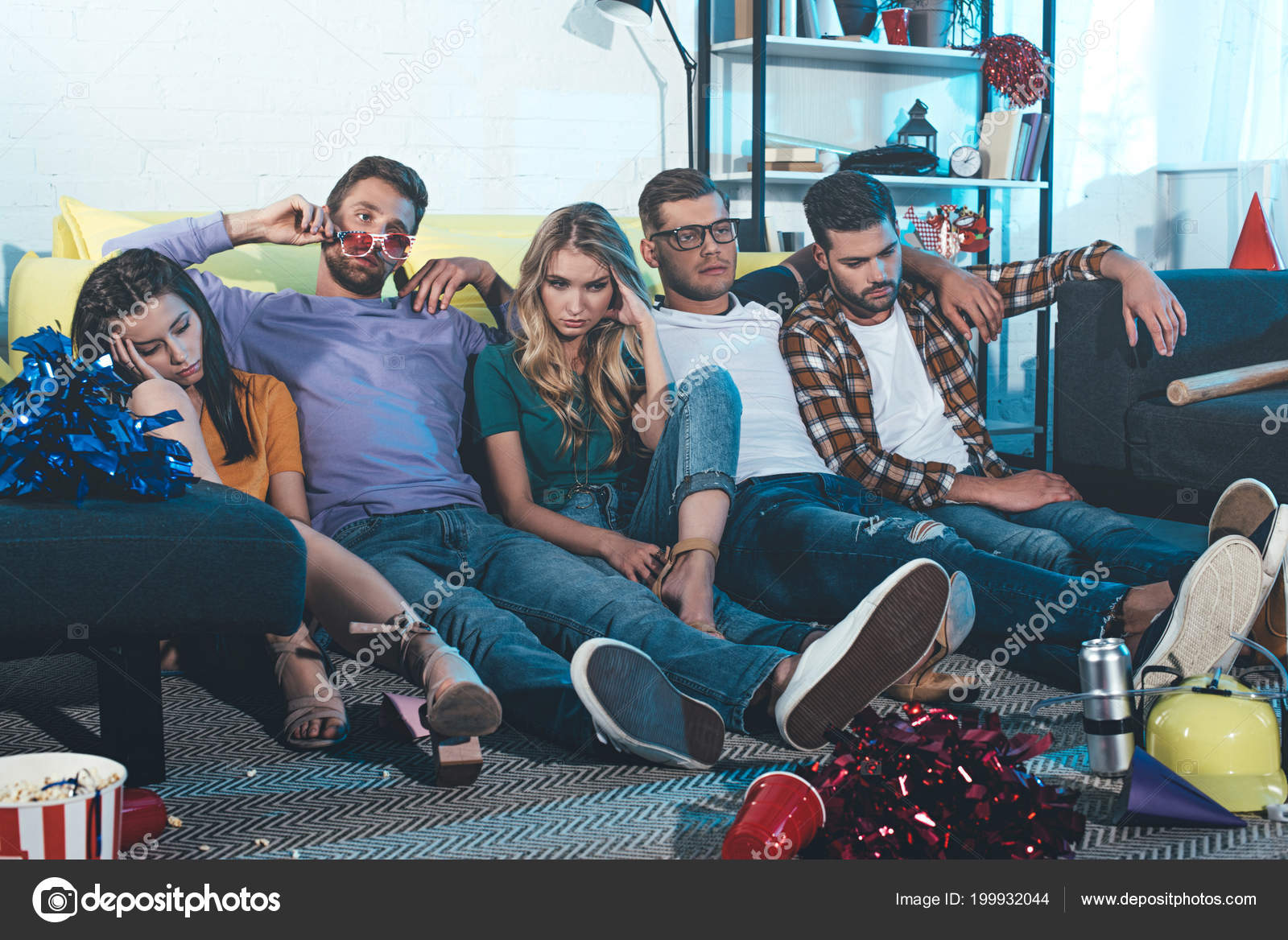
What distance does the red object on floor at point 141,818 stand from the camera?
1247mm

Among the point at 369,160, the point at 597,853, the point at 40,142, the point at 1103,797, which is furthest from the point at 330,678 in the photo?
the point at 40,142

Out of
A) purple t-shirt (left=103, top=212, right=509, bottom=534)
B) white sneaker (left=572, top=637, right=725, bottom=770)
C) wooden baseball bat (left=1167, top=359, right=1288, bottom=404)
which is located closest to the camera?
white sneaker (left=572, top=637, right=725, bottom=770)

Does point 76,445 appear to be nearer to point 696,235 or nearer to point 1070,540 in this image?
point 696,235

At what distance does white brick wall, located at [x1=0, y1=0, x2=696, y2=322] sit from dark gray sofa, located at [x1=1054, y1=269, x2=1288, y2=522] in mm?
1230

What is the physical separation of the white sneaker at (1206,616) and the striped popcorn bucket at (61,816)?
3.78 feet

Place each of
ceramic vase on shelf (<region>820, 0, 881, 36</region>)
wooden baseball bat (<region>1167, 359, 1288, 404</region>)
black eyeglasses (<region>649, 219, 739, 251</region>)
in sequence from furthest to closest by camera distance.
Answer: ceramic vase on shelf (<region>820, 0, 881, 36</region>), wooden baseball bat (<region>1167, 359, 1288, 404</region>), black eyeglasses (<region>649, 219, 739, 251</region>)

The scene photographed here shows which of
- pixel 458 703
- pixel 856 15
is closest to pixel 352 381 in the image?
pixel 458 703

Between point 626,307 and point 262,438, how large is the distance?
0.61 meters

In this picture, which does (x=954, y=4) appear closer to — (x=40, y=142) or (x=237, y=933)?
(x=40, y=142)

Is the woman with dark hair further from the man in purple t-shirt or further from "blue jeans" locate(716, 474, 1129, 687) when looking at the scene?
"blue jeans" locate(716, 474, 1129, 687)

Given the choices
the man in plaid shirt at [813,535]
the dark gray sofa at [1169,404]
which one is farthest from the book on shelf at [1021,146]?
the man in plaid shirt at [813,535]

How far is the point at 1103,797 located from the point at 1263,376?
1.60 metres

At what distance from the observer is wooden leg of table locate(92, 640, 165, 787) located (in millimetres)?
1391

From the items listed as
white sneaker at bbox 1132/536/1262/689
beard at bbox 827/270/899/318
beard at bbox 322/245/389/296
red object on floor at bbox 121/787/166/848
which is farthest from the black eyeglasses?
red object on floor at bbox 121/787/166/848
